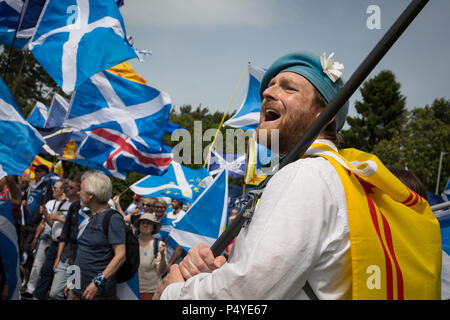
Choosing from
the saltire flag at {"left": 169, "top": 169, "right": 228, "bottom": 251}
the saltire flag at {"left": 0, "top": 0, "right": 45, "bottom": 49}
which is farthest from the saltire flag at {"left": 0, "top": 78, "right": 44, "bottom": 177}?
the saltire flag at {"left": 169, "top": 169, "right": 228, "bottom": 251}

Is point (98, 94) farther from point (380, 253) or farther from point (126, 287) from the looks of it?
point (380, 253)

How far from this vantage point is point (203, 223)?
14.6ft

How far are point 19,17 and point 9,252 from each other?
10.1 feet

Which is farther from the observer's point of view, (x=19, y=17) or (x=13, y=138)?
(x=19, y=17)

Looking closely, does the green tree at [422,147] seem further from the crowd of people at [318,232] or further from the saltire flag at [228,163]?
the crowd of people at [318,232]

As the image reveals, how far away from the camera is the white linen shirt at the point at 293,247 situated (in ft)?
3.39

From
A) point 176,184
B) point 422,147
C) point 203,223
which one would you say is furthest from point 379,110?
point 203,223

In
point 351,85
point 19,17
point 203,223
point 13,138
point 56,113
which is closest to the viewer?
point 351,85

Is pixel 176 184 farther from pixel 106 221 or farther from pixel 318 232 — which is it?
pixel 318 232

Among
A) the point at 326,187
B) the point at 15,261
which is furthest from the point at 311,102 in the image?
the point at 15,261

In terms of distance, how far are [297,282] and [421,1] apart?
34.6 inches

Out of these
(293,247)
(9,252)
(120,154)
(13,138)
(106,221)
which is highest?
(293,247)

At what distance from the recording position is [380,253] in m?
1.11

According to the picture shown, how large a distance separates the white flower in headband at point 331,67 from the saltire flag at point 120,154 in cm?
581
